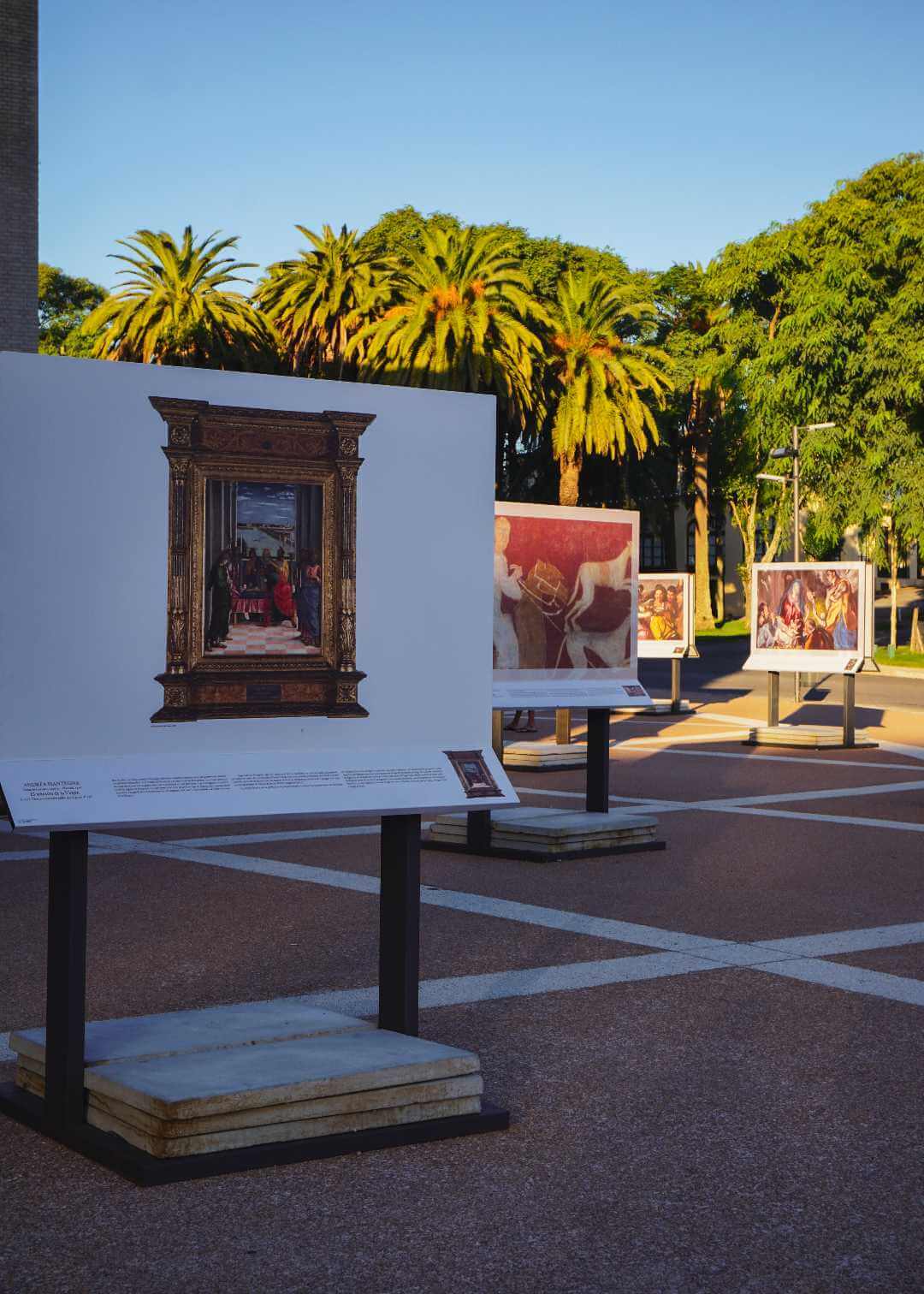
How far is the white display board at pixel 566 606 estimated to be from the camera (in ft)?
42.1

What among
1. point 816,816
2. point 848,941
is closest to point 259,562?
point 848,941

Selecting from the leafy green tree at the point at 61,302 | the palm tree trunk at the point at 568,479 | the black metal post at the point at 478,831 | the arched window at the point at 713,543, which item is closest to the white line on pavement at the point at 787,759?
the black metal post at the point at 478,831

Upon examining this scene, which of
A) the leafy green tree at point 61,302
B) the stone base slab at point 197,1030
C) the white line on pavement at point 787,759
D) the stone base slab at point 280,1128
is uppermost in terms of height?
the leafy green tree at point 61,302

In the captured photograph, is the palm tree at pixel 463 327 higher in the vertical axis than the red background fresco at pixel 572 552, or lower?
higher

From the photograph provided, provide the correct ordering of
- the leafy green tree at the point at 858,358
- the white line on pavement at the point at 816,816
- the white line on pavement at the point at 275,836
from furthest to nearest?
the leafy green tree at the point at 858,358, the white line on pavement at the point at 816,816, the white line on pavement at the point at 275,836

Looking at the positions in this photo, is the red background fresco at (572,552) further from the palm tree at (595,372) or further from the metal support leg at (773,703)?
the palm tree at (595,372)

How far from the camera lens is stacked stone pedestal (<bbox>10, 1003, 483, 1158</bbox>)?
4.77m

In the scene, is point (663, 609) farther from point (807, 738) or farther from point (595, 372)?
point (595, 372)

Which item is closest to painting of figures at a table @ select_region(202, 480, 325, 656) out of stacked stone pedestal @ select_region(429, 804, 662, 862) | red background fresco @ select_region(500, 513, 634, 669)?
stacked stone pedestal @ select_region(429, 804, 662, 862)

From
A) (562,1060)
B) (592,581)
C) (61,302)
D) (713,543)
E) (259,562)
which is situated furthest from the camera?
(713,543)

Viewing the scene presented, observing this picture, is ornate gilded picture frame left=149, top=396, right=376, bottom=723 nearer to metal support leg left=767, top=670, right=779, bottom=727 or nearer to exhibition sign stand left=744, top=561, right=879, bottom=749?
exhibition sign stand left=744, top=561, right=879, bottom=749

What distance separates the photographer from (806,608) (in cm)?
2241

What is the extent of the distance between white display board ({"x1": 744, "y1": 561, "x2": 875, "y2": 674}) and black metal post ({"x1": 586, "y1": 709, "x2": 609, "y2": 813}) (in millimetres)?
9618

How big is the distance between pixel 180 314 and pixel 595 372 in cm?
1131
